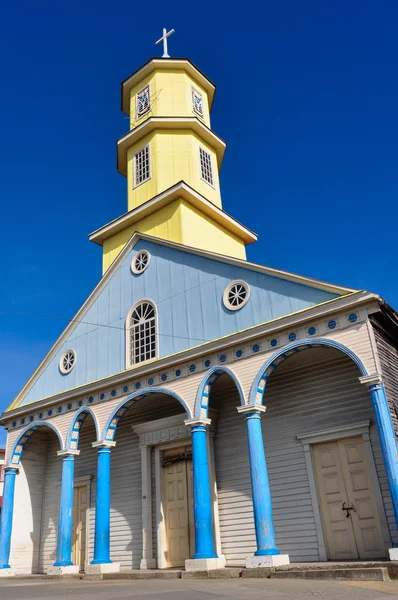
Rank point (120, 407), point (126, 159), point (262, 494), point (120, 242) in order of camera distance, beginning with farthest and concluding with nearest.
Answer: point (126, 159) < point (120, 242) < point (120, 407) < point (262, 494)

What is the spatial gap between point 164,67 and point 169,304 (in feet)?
38.7

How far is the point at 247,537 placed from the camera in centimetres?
1385

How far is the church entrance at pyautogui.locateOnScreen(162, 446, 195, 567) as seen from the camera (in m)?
15.0

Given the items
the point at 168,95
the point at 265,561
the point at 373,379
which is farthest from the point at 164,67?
the point at 265,561

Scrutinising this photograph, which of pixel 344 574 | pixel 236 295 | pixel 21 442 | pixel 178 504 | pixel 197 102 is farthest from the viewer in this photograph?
pixel 197 102

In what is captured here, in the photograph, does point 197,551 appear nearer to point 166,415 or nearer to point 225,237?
point 166,415

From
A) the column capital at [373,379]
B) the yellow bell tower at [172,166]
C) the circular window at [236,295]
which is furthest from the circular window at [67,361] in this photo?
the column capital at [373,379]

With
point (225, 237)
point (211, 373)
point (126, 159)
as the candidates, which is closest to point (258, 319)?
point (211, 373)

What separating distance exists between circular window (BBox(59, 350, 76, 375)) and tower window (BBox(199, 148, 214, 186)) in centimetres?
836

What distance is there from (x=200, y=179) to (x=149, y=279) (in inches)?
222

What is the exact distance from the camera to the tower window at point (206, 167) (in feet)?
69.0

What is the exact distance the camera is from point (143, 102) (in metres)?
22.3

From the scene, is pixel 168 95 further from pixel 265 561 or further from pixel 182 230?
pixel 265 561

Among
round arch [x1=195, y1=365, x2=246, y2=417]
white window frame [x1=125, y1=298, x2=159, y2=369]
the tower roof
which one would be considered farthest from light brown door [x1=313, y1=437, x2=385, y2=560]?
the tower roof
